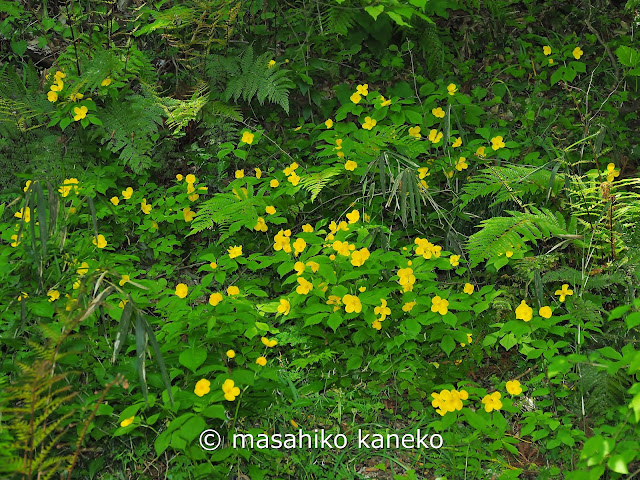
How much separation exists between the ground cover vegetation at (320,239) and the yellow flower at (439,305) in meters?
0.01

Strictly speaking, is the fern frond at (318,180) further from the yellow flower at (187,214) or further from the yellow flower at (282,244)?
the yellow flower at (187,214)

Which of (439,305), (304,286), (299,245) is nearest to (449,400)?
(439,305)

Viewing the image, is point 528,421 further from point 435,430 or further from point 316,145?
point 316,145

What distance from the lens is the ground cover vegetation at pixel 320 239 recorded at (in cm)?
230

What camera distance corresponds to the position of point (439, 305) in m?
2.68

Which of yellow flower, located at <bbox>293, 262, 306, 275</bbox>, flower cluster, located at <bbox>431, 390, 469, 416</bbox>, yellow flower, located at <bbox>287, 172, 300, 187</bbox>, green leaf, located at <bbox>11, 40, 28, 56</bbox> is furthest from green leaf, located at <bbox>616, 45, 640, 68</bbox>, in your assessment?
green leaf, located at <bbox>11, 40, 28, 56</bbox>

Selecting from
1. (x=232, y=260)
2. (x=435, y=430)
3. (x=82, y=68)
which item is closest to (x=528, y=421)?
(x=435, y=430)

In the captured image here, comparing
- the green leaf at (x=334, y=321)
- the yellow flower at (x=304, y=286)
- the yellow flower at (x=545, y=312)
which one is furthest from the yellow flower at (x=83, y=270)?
the yellow flower at (x=545, y=312)

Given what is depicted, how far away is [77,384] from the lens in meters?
2.36

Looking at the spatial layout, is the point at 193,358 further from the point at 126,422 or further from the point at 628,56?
the point at 628,56

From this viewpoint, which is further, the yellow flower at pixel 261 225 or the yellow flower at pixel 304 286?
the yellow flower at pixel 261 225

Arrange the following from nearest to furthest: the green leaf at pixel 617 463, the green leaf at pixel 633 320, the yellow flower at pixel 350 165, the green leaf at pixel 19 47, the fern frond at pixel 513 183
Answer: the green leaf at pixel 617 463, the green leaf at pixel 633 320, the fern frond at pixel 513 183, the yellow flower at pixel 350 165, the green leaf at pixel 19 47

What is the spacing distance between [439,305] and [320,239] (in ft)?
2.35

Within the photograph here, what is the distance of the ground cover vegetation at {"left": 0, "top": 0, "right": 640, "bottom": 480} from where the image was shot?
2299mm
